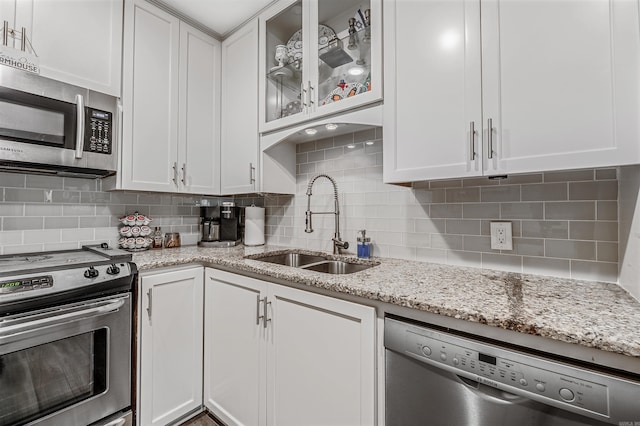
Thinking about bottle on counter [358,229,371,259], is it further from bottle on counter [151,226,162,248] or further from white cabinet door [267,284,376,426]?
bottle on counter [151,226,162,248]

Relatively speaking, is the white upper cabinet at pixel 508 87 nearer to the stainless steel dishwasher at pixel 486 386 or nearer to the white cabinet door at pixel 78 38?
the stainless steel dishwasher at pixel 486 386

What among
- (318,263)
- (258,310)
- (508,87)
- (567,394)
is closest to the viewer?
(567,394)

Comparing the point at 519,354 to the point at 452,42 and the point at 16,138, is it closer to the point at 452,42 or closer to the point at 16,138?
the point at 452,42

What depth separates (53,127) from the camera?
4.80 feet

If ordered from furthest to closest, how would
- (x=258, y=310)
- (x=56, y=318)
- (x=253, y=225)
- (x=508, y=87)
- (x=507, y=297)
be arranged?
(x=253, y=225) < (x=258, y=310) < (x=56, y=318) < (x=508, y=87) < (x=507, y=297)

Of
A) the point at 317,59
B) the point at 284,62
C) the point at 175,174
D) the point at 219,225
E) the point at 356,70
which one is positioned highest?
the point at 284,62

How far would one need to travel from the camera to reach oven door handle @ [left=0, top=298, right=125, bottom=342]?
3.46ft

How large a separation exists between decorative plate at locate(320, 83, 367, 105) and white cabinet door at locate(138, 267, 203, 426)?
Answer: 1228 millimetres

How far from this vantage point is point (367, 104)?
1425 millimetres

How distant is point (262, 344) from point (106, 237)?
4.29 feet

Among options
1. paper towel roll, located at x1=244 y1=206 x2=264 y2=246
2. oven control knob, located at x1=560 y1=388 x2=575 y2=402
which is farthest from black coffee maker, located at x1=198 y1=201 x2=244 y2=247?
oven control knob, located at x1=560 y1=388 x2=575 y2=402

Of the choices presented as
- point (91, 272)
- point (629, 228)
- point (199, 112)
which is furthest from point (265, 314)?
point (199, 112)

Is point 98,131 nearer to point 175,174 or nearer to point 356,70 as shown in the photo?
point 175,174

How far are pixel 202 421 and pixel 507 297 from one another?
174 cm
